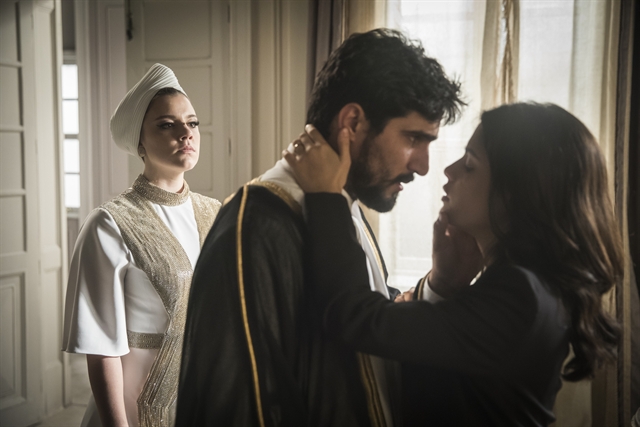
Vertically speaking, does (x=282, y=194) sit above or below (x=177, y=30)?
below

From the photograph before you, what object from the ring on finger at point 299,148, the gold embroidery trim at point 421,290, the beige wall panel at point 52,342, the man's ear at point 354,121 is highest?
the man's ear at point 354,121

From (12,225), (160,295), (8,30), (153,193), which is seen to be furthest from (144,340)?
(8,30)

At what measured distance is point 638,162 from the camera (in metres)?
2.79

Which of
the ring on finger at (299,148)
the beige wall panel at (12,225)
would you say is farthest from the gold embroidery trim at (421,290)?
the beige wall panel at (12,225)

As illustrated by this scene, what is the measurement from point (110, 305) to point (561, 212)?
106cm

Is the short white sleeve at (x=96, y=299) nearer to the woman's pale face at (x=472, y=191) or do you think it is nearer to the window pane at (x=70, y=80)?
the woman's pale face at (x=472, y=191)

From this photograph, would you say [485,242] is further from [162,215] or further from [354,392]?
[162,215]

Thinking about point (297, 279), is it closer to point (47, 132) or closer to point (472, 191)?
point (472, 191)

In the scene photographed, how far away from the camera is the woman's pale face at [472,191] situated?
1090mm

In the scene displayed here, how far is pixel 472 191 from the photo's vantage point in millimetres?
1100

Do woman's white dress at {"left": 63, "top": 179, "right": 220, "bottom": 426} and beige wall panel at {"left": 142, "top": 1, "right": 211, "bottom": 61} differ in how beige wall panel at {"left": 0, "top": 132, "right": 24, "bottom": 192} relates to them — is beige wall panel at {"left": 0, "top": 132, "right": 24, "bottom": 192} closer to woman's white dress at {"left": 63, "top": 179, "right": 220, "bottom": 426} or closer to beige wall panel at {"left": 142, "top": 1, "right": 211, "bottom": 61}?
beige wall panel at {"left": 142, "top": 1, "right": 211, "bottom": 61}

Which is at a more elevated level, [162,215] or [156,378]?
[162,215]

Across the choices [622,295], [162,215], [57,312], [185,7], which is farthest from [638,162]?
[57,312]

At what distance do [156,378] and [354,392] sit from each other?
0.73 meters
